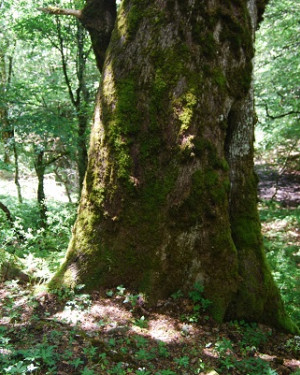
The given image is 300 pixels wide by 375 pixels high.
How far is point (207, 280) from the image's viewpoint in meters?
3.56

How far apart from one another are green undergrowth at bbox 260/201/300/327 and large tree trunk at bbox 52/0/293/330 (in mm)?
1350

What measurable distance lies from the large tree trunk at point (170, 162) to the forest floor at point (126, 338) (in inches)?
8.1

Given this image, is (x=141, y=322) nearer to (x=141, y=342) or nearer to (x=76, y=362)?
(x=141, y=342)

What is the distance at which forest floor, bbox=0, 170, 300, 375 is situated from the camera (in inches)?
103

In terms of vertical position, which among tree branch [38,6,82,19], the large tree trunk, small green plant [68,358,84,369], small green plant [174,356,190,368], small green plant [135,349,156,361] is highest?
tree branch [38,6,82,19]

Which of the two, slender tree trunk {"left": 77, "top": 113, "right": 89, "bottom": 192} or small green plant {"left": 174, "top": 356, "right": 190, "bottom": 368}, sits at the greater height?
slender tree trunk {"left": 77, "top": 113, "right": 89, "bottom": 192}

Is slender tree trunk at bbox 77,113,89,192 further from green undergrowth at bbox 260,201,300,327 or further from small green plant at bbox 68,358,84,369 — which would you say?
small green plant at bbox 68,358,84,369

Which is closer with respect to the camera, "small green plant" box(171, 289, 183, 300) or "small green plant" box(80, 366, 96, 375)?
"small green plant" box(80, 366, 96, 375)

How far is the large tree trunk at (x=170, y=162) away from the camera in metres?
3.49

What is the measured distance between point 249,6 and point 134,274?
3.57 meters

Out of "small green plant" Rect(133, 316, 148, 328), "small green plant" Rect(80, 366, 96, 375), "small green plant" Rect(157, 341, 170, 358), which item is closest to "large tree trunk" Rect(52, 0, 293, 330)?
"small green plant" Rect(133, 316, 148, 328)

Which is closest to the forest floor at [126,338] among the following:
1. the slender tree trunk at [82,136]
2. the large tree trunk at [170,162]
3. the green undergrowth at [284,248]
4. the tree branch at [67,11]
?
the large tree trunk at [170,162]

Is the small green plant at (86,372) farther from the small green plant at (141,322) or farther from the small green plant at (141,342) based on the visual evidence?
the small green plant at (141,322)

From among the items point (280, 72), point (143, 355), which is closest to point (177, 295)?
point (143, 355)
